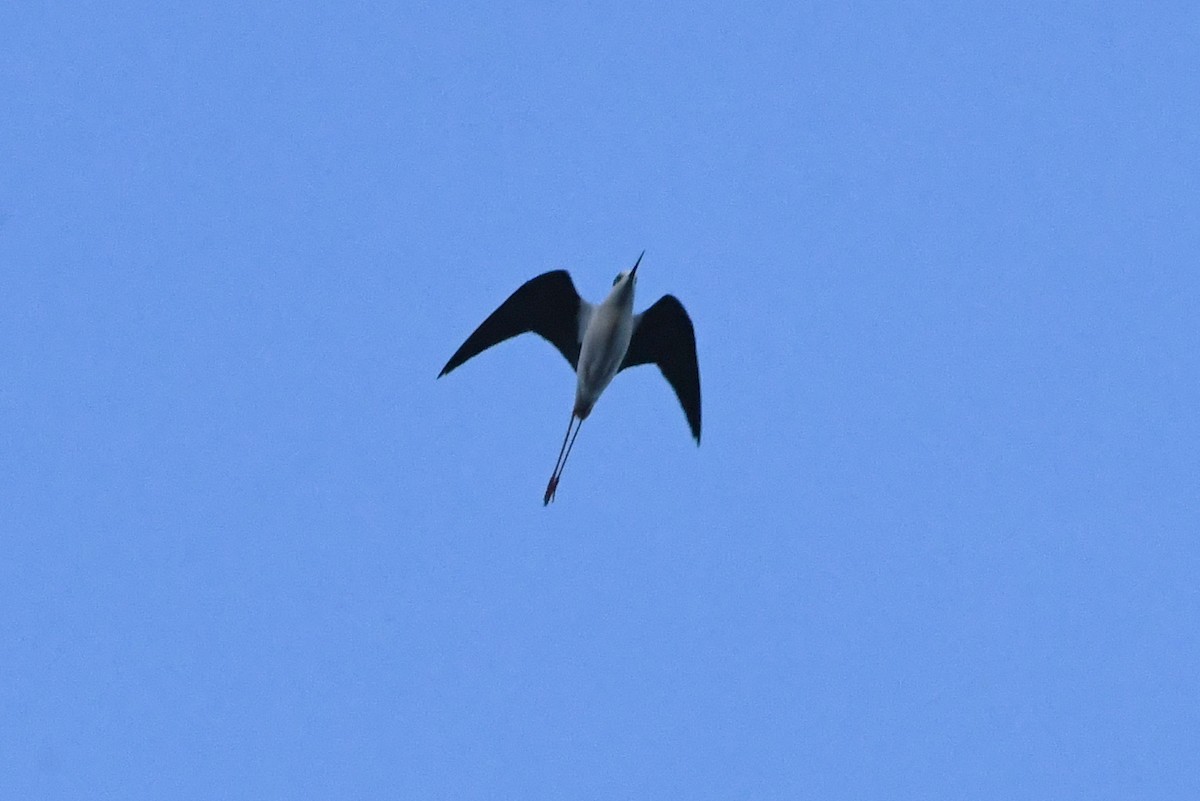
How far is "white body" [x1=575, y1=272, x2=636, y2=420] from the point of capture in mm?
18828

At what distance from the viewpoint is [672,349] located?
1973 cm

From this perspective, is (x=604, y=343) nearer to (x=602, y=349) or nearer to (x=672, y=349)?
(x=602, y=349)

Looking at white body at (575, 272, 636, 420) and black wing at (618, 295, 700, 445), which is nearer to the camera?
white body at (575, 272, 636, 420)

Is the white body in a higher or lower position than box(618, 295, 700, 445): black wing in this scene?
lower

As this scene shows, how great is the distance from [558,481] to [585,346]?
6.62 ft

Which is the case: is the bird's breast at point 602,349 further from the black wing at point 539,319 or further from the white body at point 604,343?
the black wing at point 539,319

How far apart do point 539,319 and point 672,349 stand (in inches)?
57.4

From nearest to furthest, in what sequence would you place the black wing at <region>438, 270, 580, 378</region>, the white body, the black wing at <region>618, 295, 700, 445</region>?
the white body, the black wing at <region>438, 270, 580, 378</region>, the black wing at <region>618, 295, 700, 445</region>

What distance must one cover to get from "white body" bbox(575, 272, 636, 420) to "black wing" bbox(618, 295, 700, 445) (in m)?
0.46

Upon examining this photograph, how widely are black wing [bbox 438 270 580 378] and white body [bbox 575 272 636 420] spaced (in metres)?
0.47

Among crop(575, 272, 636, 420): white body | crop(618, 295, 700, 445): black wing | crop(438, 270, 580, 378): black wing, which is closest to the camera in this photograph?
crop(575, 272, 636, 420): white body

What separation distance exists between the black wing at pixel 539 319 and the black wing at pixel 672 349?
661 millimetres

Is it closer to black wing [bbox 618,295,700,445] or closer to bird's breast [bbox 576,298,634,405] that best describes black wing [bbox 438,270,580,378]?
bird's breast [bbox 576,298,634,405]

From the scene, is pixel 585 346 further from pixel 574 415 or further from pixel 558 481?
pixel 558 481
